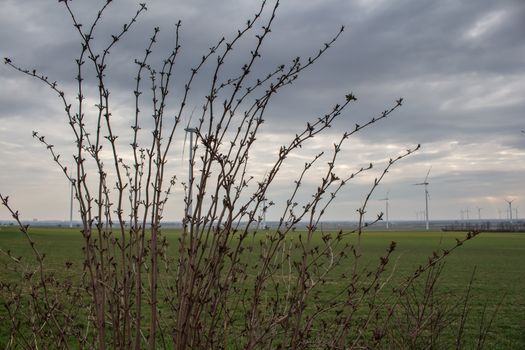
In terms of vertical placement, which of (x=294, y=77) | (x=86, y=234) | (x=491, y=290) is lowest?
(x=491, y=290)

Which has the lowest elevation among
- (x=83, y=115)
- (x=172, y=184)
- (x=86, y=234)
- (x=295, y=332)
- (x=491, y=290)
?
(x=491, y=290)

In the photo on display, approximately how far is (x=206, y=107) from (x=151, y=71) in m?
0.42

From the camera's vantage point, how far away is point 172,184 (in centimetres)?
381

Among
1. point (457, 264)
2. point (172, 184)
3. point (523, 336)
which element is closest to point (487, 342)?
point (523, 336)

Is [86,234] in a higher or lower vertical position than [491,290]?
higher

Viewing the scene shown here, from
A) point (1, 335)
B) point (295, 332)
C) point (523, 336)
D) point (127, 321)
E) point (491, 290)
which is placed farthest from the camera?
point (491, 290)

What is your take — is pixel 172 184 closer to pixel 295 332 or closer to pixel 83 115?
pixel 83 115

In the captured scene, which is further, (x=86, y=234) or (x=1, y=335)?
(x=1, y=335)

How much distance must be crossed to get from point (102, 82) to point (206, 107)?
0.58 meters

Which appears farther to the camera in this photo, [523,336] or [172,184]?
Answer: [523,336]

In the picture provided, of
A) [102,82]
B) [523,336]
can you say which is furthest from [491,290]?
[102,82]

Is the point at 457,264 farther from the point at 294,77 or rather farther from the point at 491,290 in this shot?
the point at 294,77

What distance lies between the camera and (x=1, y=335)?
851cm

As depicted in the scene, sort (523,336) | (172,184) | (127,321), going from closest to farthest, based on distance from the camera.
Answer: (127,321) → (172,184) → (523,336)
